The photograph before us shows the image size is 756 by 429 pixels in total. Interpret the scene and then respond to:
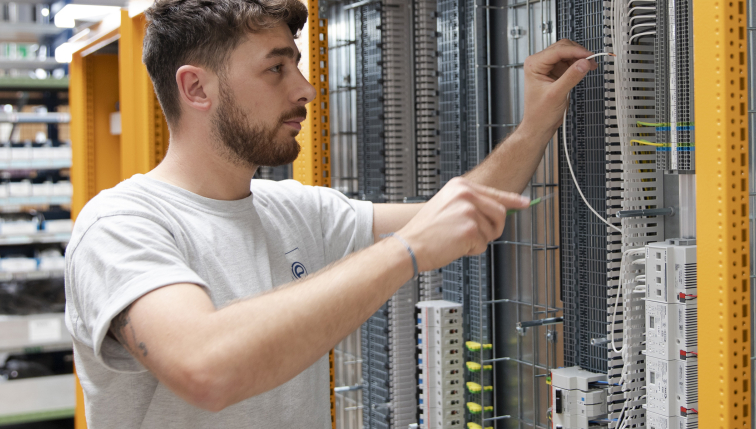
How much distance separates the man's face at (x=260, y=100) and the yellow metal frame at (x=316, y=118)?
817 mm

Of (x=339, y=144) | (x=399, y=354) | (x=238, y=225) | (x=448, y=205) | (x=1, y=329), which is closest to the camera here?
(x=448, y=205)

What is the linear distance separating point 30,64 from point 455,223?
13.2ft

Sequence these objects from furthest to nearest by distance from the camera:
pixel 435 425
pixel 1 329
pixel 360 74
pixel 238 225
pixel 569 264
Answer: pixel 1 329 < pixel 360 74 < pixel 435 425 < pixel 569 264 < pixel 238 225

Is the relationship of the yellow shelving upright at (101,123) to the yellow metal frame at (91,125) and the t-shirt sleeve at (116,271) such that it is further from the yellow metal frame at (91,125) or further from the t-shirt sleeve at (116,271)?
the t-shirt sleeve at (116,271)

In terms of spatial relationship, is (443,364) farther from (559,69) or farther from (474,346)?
(559,69)

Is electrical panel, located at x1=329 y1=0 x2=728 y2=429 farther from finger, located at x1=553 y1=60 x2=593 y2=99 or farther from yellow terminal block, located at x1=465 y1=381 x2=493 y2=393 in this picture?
finger, located at x1=553 y1=60 x2=593 y2=99

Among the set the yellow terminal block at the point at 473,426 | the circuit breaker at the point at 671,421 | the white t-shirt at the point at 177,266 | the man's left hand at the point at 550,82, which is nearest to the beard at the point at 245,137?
the white t-shirt at the point at 177,266

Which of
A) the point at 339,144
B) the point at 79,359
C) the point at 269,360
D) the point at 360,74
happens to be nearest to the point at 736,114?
the point at 269,360

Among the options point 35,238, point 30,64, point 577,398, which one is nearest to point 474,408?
point 577,398

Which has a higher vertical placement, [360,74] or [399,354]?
[360,74]

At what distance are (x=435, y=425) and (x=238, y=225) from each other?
136cm

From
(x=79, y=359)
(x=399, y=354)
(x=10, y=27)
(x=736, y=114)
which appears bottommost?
(x=399, y=354)

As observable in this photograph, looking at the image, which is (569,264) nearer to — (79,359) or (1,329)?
(79,359)

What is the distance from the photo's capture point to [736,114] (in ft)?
3.84
